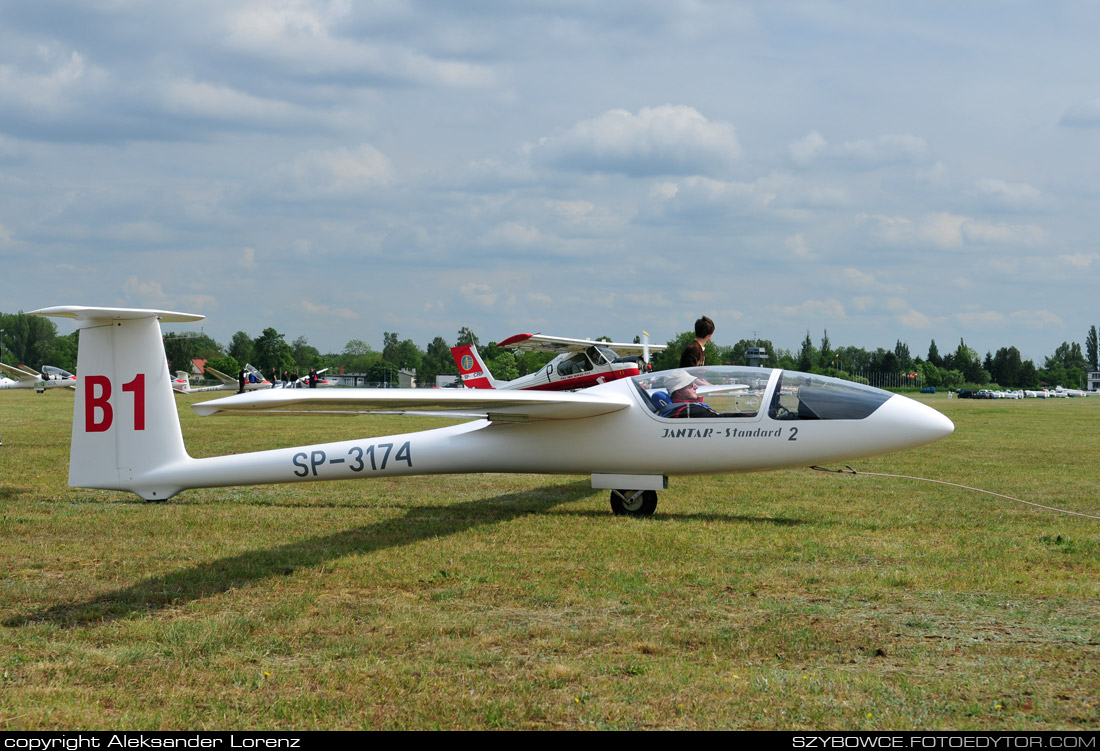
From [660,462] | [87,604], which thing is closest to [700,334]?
[660,462]

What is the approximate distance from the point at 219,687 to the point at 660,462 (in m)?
6.06

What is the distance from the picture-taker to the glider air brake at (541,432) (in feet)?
30.0

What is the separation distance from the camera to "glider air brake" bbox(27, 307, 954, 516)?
30.0 ft

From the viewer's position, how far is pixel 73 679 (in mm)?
4516

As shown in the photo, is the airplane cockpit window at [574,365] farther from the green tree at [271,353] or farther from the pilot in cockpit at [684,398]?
the green tree at [271,353]

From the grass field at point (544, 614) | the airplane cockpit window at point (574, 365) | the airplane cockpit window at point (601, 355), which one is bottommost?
the grass field at point (544, 614)

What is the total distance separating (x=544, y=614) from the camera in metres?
5.82

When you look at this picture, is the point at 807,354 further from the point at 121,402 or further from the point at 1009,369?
the point at 121,402

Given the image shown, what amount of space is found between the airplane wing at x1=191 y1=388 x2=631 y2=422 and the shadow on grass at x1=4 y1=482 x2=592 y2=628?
119 cm

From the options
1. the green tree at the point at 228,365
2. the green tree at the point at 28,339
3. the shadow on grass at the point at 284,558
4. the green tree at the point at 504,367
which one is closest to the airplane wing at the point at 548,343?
the shadow on grass at the point at 284,558

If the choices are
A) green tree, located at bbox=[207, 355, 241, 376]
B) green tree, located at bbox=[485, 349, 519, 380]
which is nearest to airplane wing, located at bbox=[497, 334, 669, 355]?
green tree, located at bbox=[485, 349, 519, 380]

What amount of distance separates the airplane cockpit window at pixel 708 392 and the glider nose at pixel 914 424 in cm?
133
